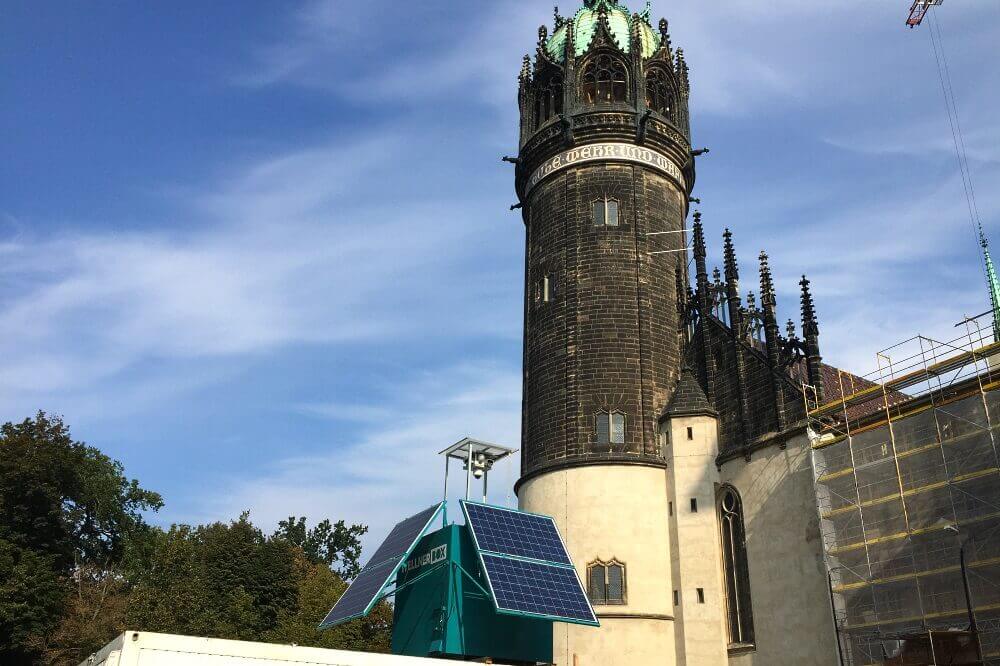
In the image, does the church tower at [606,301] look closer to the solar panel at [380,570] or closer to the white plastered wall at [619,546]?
the white plastered wall at [619,546]

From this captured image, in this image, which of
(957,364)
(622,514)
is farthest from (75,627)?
(957,364)

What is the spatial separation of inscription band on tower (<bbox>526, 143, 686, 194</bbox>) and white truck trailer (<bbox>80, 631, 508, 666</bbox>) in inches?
1159

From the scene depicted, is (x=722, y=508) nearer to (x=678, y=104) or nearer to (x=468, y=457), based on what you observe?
(x=468, y=457)

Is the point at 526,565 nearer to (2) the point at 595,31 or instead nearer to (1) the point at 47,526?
Result: (2) the point at 595,31

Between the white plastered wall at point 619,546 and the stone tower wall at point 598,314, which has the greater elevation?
the stone tower wall at point 598,314

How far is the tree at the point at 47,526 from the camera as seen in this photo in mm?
52375

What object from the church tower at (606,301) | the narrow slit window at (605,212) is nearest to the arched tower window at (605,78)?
the church tower at (606,301)

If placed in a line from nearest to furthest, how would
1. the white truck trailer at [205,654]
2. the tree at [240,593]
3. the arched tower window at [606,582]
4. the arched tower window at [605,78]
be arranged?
the white truck trailer at [205,654], the arched tower window at [606,582], the arched tower window at [605,78], the tree at [240,593]

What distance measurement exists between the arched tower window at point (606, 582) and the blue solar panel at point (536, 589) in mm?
5616

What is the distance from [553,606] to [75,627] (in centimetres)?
3449

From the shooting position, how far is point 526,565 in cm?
3238

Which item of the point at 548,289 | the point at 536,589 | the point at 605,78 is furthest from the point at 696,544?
the point at 605,78

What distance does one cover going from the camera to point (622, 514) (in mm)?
39844

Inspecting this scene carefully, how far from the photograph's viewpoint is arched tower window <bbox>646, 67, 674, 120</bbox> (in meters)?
50.4
